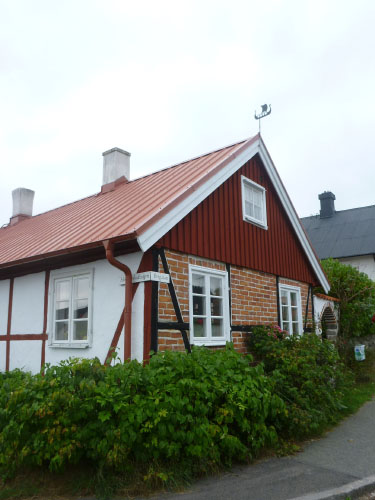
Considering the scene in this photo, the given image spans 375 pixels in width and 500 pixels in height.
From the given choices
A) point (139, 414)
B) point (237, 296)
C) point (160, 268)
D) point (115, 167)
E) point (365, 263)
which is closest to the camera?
point (139, 414)

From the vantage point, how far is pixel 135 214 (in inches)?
289

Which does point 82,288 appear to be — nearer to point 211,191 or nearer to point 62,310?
point 62,310

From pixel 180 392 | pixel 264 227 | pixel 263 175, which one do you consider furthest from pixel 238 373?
pixel 263 175

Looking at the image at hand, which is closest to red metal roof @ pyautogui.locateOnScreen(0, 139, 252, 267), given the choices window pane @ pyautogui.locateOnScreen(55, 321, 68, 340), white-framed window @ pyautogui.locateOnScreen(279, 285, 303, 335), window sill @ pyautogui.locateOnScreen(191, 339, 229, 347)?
window pane @ pyautogui.locateOnScreen(55, 321, 68, 340)

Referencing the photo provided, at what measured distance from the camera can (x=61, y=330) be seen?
7793 mm

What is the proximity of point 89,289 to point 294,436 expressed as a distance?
3773 mm

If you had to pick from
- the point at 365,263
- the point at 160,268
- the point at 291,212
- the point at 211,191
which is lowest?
the point at 160,268

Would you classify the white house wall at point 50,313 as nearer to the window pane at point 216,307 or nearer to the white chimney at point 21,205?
the window pane at point 216,307

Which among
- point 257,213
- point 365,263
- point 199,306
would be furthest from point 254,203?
point 365,263

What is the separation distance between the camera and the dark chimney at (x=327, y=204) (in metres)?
27.4

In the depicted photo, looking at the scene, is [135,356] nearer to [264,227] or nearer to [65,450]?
[65,450]

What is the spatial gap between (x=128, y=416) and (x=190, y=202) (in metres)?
3.80

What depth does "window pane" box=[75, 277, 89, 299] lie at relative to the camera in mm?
7469

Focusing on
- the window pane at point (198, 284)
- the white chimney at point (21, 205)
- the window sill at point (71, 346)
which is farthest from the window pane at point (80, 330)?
the white chimney at point (21, 205)
